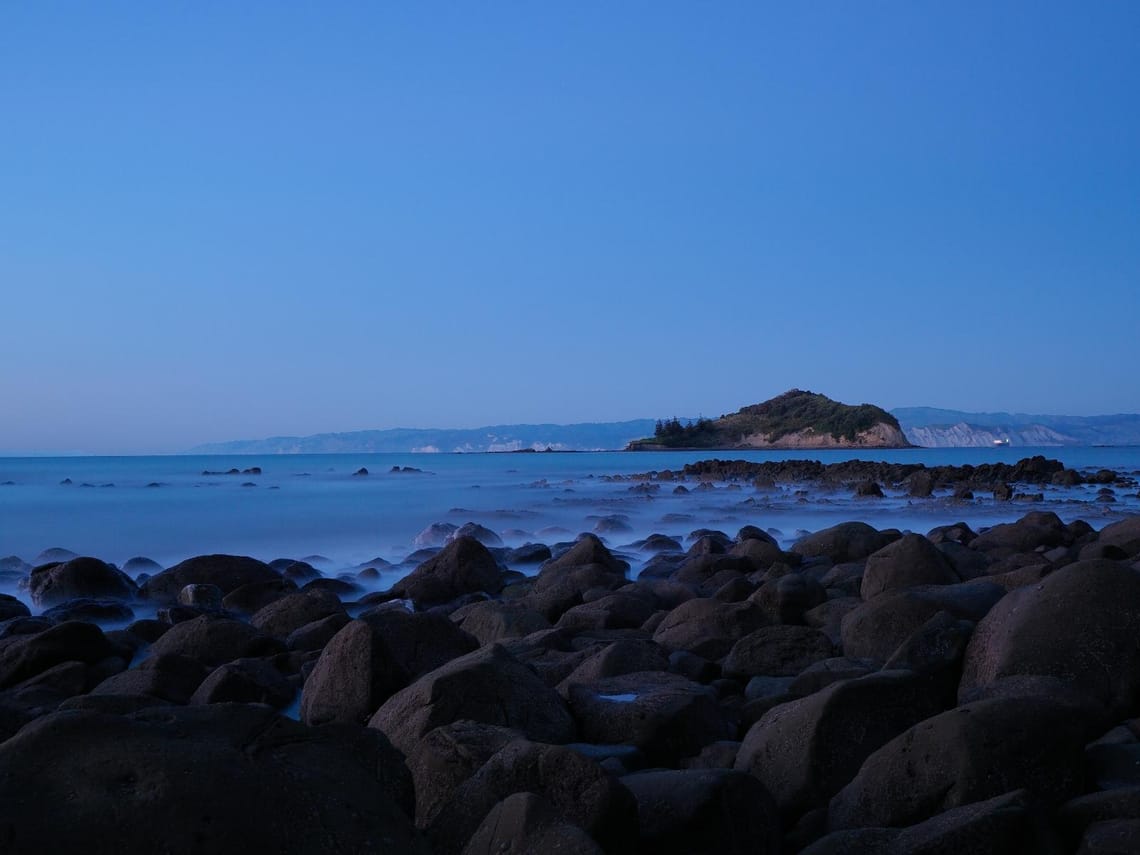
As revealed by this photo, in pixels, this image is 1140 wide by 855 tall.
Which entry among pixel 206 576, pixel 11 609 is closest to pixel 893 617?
pixel 206 576

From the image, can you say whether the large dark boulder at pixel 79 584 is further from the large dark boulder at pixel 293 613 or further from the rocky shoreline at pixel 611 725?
the large dark boulder at pixel 293 613

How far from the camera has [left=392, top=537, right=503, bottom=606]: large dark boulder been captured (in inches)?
409

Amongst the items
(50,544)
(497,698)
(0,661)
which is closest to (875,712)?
(497,698)

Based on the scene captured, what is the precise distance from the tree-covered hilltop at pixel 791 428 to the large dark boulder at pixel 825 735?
3787 inches

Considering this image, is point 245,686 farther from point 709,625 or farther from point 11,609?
point 11,609

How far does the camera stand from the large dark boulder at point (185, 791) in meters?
2.43

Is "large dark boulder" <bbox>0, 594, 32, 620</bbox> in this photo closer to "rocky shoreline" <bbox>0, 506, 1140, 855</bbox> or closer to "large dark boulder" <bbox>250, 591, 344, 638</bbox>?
"rocky shoreline" <bbox>0, 506, 1140, 855</bbox>

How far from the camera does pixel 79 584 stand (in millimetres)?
10328

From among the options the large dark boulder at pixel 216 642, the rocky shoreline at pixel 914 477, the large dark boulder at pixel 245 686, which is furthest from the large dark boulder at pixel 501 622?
the rocky shoreline at pixel 914 477

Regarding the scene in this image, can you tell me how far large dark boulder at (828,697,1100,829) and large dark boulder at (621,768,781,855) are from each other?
12.3 inches

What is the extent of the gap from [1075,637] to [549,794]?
8.83 feet

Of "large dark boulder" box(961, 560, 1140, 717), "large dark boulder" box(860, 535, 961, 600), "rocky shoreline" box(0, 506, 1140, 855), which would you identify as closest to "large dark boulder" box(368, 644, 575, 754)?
"rocky shoreline" box(0, 506, 1140, 855)

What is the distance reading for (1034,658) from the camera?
15.0 feet

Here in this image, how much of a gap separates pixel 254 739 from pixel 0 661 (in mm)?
4335
